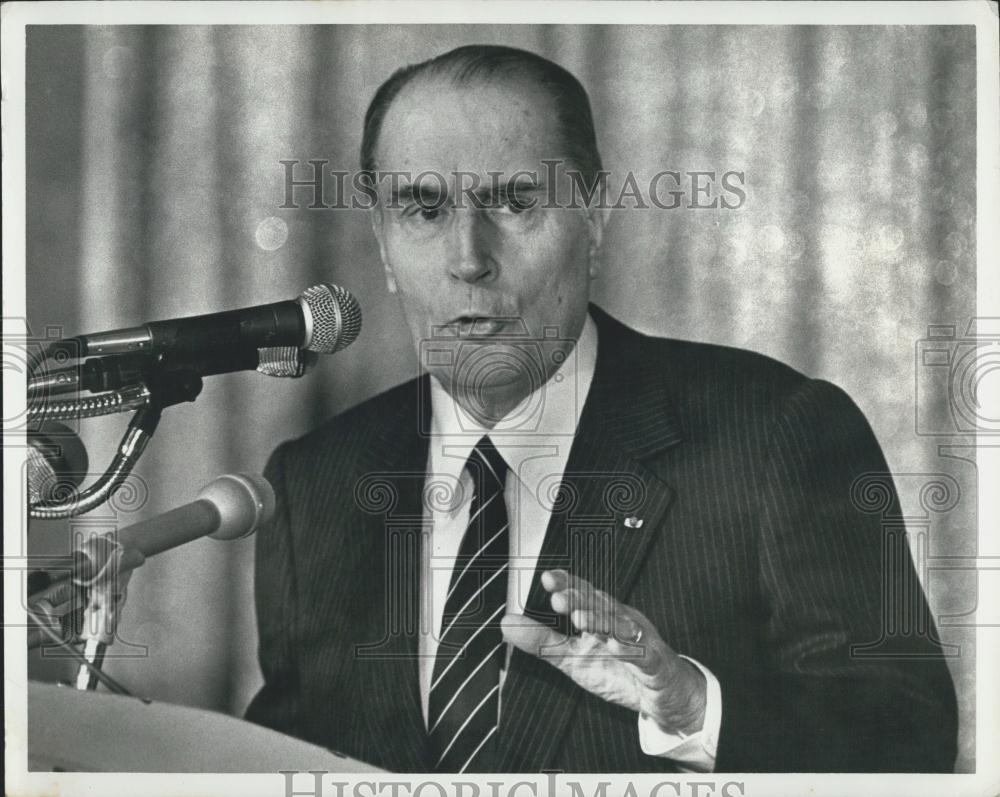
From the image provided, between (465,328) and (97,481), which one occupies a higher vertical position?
(465,328)

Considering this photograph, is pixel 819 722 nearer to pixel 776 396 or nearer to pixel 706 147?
pixel 776 396

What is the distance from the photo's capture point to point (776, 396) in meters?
2.54

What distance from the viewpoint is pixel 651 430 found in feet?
8.34

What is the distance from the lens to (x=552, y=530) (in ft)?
8.32

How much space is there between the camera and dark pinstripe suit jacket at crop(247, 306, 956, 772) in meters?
2.51

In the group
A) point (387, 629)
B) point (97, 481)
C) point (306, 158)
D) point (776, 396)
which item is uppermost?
point (306, 158)

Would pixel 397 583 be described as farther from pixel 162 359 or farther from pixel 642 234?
pixel 642 234

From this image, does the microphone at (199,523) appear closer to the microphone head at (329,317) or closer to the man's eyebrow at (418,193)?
the microphone head at (329,317)

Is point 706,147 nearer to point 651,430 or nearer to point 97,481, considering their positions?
point 651,430

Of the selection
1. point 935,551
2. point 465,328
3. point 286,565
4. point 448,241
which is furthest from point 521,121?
point 935,551

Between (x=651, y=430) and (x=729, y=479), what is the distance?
0.21 m

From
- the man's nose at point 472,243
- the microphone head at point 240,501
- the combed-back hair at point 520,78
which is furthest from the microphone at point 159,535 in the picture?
the combed-back hair at point 520,78

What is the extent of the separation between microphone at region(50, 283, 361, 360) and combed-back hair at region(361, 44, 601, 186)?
330 millimetres

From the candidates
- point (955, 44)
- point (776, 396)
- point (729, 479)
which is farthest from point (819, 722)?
point (955, 44)
